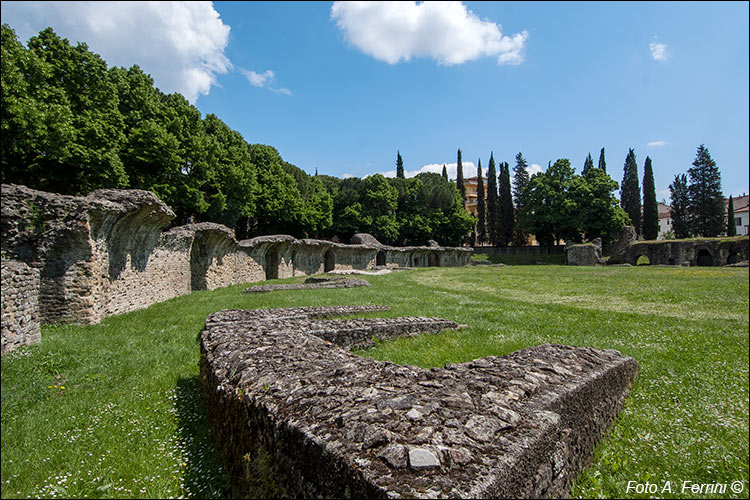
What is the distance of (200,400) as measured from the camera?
4.91 metres

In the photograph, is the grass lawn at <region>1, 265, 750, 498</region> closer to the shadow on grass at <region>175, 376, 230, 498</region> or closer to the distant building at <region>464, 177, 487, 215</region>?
the shadow on grass at <region>175, 376, 230, 498</region>

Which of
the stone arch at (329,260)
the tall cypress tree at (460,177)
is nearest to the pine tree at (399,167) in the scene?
the tall cypress tree at (460,177)

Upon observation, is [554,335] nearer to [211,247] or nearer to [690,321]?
[690,321]

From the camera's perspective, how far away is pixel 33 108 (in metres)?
16.0

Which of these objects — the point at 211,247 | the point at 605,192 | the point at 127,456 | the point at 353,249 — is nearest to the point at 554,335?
the point at 127,456

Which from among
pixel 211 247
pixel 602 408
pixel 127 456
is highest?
pixel 211 247

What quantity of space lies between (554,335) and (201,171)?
86.0ft

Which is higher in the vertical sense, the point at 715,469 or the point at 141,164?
the point at 141,164

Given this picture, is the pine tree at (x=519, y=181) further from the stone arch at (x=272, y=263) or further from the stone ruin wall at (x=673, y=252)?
the stone arch at (x=272, y=263)

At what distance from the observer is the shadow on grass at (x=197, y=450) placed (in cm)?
318

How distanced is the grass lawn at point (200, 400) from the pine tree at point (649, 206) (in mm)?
54612

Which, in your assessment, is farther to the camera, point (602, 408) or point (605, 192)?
point (605, 192)

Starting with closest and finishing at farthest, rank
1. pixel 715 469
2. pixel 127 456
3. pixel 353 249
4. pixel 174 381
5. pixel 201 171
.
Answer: pixel 127 456, pixel 715 469, pixel 174 381, pixel 201 171, pixel 353 249

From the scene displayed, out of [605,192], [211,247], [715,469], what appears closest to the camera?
[715,469]
